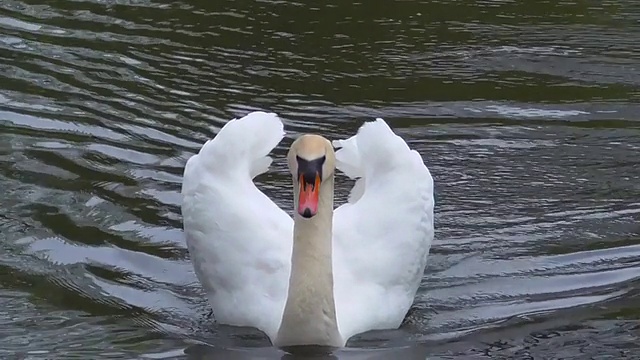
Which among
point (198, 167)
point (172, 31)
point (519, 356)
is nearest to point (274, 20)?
point (172, 31)

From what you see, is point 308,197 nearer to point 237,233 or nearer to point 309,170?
point 309,170

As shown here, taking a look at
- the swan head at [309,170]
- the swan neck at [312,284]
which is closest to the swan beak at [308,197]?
the swan head at [309,170]

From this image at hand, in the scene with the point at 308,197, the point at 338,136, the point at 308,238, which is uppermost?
the point at 308,197

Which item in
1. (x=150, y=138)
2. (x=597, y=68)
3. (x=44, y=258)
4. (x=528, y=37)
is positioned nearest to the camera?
(x=44, y=258)

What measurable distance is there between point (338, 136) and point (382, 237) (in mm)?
Answer: 2945

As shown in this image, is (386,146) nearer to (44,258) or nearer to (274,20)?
(44,258)

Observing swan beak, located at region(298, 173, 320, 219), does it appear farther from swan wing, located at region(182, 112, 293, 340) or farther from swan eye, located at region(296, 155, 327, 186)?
swan wing, located at region(182, 112, 293, 340)

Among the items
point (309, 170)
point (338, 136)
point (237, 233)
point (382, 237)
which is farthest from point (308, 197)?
point (338, 136)

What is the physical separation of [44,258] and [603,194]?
12.5ft

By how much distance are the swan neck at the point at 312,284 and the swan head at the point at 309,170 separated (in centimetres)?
20

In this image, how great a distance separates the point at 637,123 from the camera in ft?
35.4

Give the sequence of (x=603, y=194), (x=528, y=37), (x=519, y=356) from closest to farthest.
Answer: (x=519, y=356) < (x=603, y=194) < (x=528, y=37)

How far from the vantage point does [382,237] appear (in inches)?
297

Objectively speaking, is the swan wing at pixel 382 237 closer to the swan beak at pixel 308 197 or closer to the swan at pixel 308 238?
the swan at pixel 308 238
